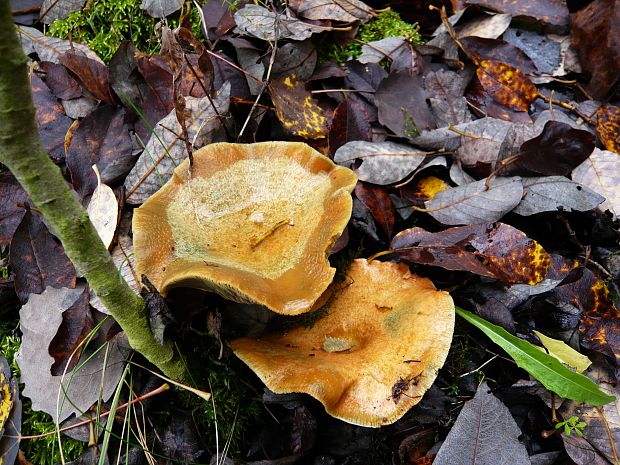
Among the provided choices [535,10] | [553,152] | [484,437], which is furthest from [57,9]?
[484,437]

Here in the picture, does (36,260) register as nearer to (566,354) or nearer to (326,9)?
(326,9)

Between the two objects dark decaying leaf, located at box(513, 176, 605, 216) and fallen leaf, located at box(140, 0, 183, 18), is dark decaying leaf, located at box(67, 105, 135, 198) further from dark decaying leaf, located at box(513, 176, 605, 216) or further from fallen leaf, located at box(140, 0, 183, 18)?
dark decaying leaf, located at box(513, 176, 605, 216)

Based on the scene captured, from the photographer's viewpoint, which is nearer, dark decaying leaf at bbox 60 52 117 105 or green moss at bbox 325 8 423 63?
dark decaying leaf at bbox 60 52 117 105

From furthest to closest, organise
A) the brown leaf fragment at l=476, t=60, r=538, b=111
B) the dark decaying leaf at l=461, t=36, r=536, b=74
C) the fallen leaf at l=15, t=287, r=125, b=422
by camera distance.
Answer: the dark decaying leaf at l=461, t=36, r=536, b=74 → the brown leaf fragment at l=476, t=60, r=538, b=111 → the fallen leaf at l=15, t=287, r=125, b=422

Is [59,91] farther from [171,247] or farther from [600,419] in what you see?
[600,419]

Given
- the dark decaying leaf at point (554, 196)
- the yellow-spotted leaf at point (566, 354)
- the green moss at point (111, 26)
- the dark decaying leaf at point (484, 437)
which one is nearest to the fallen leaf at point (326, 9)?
the green moss at point (111, 26)

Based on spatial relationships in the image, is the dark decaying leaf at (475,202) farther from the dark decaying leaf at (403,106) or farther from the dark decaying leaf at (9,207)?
the dark decaying leaf at (9,207)

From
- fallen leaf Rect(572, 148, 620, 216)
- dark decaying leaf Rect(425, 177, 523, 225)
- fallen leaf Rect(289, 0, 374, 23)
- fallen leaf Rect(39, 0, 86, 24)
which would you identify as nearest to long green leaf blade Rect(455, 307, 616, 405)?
dark decaying leaf Rect(425, 177, 523, 225)
